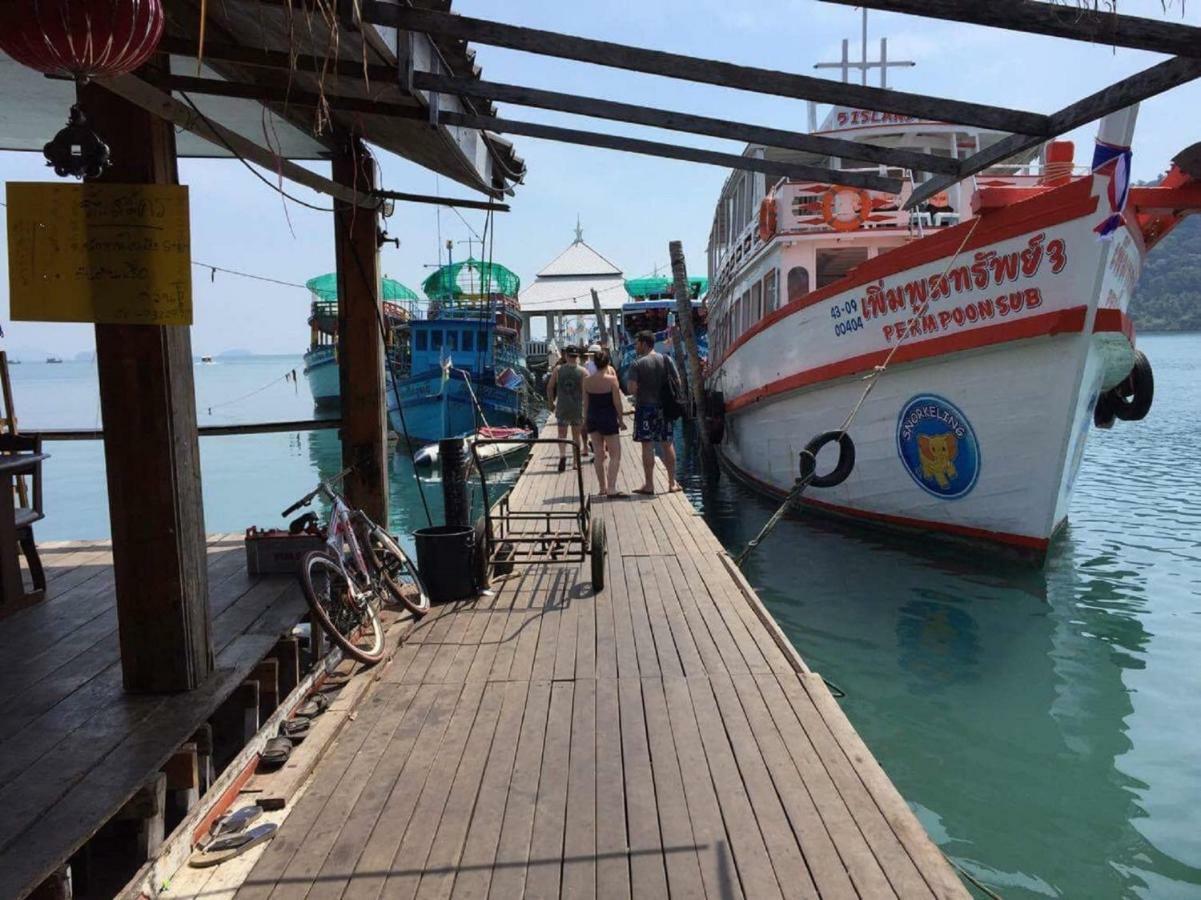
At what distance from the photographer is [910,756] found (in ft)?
16.6

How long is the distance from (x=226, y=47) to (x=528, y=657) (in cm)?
297

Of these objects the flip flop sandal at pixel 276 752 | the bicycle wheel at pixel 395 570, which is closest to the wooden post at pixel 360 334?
the bicycle wheel at pixel 395 570

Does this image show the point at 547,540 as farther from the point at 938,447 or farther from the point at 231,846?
the point at 938,447

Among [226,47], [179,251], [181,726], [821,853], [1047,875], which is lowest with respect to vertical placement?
[1047,875]

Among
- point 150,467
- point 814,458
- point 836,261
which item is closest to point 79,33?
point 150,467

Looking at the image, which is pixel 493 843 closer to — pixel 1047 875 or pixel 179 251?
pixel 179 251

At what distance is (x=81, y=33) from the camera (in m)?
2.45

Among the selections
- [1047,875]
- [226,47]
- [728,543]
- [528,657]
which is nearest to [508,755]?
[528,657]

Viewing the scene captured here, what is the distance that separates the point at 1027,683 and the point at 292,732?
4.98m

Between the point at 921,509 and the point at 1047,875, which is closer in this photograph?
the point at 1047,875

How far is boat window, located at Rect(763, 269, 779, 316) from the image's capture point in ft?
38.1

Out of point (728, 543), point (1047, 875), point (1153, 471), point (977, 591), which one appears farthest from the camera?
point (1153, 471)

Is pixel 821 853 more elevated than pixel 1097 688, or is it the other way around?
pixel 821 853

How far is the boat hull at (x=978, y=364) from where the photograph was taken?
24.9ft
